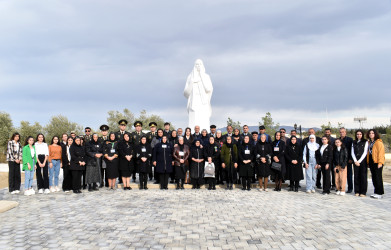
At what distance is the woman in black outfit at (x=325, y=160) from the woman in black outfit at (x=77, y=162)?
7104 millimetres

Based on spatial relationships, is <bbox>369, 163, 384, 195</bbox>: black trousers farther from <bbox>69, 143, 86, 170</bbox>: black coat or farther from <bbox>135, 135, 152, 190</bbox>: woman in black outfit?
<bbox>69, 143, 86, 170</bbox>: black coat

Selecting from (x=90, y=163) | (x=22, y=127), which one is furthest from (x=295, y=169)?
(x=22, y=127)

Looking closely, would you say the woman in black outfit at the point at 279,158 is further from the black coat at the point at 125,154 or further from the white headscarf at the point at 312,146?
the black coat at the point at 125,154

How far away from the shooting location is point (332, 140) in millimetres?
9891

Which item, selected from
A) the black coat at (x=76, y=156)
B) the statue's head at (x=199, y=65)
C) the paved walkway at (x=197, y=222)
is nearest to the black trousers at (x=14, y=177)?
the paved walkway at (x=197, y=222)

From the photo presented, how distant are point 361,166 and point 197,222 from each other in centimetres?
560

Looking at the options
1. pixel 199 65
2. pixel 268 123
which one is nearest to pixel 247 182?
pixel 199 65

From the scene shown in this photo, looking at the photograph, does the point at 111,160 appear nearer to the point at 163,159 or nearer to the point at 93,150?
the point at 93,150

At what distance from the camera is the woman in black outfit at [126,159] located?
985 centimetres

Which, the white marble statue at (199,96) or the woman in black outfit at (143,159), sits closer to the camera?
the woman in black outfit at (143,159)

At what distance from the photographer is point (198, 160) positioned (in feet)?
32.6

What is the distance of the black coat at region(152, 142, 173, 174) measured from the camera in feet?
32.4

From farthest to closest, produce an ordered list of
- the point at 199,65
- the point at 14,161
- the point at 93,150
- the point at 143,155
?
the point at 199,65 → the point at 143,155 → the point at 93,150 → the point at 14,161

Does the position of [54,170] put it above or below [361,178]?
above
